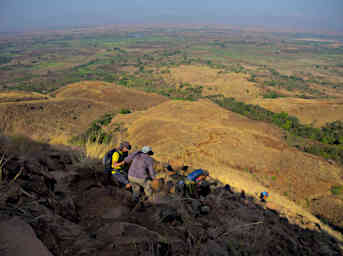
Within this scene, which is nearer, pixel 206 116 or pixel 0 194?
pixel 0 194

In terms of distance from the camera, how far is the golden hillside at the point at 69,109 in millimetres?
17694

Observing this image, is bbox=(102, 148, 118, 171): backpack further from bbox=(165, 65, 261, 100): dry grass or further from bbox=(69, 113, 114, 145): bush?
bbox=(165, 65, 261, 100): dry grass

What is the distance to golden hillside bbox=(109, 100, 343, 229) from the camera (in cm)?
901

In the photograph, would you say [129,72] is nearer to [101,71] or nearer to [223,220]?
[101,71]

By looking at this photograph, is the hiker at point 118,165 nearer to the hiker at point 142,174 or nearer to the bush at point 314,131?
the hiker at point 142,174

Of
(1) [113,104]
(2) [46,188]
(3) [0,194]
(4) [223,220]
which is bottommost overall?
(1) [113,104]

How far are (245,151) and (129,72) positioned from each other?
53.6 meters

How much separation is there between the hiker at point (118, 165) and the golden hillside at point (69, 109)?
7.92m

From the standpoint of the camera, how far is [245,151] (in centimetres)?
1220

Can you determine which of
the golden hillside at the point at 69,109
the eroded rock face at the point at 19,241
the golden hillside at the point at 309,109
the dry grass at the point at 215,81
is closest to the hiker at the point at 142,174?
the eroded rock face at the point at 19,241

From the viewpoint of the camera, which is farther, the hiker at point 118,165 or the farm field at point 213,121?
the farm field at point 213,121

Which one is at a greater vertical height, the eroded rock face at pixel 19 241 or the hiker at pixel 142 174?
the eroded rock face at pixel 19 241

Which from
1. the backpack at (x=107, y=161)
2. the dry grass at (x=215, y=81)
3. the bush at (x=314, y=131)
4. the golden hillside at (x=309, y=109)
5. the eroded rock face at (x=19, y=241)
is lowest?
the bush at (x=314, y=131)

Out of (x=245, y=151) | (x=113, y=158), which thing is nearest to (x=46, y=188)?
(x=113, y=158)
